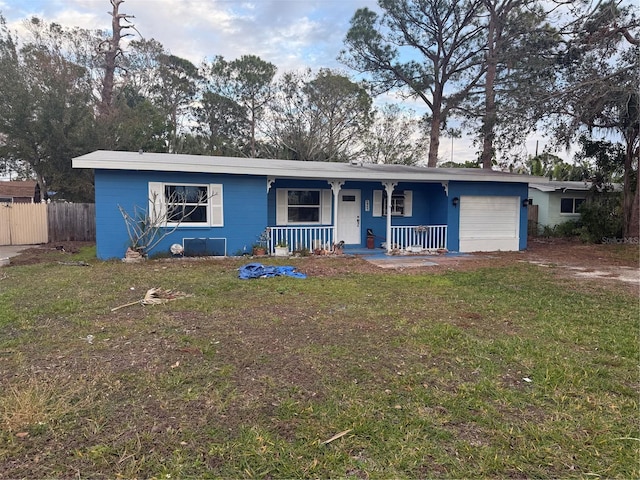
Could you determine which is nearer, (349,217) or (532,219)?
(349,217)

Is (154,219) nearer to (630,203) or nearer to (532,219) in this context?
(630,203)

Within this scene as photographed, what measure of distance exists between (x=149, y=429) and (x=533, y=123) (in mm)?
13564

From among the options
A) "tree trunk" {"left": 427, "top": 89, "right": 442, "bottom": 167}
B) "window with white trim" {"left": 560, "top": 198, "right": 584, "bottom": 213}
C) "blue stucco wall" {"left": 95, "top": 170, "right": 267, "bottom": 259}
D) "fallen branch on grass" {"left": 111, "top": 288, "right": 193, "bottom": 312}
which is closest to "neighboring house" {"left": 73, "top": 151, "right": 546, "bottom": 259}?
"blue stucco wall" {"left": 95, "top": 170, "right": 267, "bottom": 259}

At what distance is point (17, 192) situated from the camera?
2306 cm

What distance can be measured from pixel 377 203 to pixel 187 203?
19.8ft

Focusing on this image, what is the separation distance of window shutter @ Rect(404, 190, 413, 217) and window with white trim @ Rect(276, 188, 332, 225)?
2.67m

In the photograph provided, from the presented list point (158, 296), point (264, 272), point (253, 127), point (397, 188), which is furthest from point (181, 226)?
point (253, 127)

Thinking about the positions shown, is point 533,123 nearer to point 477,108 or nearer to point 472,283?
point 477,108

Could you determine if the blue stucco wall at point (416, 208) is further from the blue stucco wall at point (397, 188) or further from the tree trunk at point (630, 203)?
the tree trunk at point (630, 203)

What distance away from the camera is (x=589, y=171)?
16.6 metres

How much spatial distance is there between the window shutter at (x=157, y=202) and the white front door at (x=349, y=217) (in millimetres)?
5336

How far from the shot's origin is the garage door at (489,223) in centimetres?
1282

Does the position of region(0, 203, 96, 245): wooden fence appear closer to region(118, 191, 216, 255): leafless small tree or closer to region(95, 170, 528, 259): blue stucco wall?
region(95, 170, 528, 259): blue stucco wall

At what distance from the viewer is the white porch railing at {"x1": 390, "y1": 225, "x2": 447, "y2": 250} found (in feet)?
41.1
